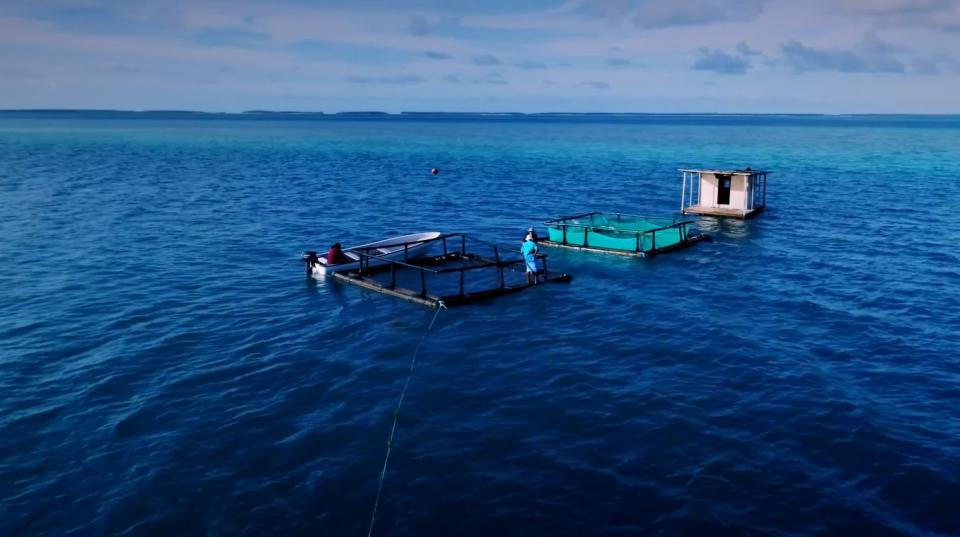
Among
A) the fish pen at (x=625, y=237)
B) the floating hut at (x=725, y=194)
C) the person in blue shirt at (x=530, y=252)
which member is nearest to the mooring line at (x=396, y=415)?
the person in blue shirt at (x=530, y=252)

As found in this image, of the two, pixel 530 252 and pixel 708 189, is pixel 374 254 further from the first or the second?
pixel 708 189

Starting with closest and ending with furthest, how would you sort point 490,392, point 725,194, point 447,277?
point 490,392
point 447,277
point 725,194

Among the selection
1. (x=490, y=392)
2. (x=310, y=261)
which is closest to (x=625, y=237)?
(x=310, y=261)

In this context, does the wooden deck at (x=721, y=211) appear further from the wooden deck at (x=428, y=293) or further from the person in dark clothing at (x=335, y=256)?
the person in dark clothing at (x=335, y=256)

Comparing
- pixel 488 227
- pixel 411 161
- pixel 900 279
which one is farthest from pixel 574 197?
pixel 411 161

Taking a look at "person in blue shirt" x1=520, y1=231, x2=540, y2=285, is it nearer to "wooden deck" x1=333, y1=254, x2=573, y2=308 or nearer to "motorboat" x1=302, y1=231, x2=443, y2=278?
"wooden deck" x1=333, y1=254, x2=573, y2=308
